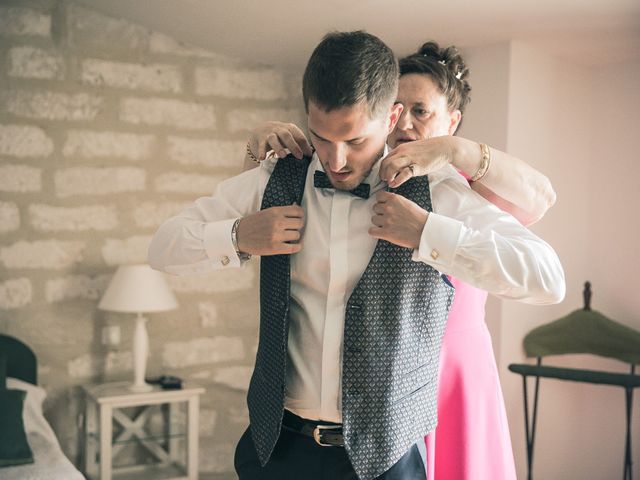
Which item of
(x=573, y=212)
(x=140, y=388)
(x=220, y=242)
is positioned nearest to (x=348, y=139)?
(x=220, y=242)

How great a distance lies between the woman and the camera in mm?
1686

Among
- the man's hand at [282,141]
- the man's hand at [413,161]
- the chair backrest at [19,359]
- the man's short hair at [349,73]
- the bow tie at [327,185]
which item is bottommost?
the chair backrest at [19,359]

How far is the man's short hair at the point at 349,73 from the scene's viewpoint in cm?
141

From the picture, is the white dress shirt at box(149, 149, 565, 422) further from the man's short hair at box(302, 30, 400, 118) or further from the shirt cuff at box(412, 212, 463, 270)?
the man's short hair at box(302, 30, 400, 118)

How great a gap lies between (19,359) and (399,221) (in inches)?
123

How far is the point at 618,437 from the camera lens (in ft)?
14.0

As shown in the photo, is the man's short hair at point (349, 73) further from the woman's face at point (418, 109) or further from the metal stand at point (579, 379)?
the metal stand at point (579, 379)

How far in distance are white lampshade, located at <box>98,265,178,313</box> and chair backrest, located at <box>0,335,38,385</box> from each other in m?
0.43

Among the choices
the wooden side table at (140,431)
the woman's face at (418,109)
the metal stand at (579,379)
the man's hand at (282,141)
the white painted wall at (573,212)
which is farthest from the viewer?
the white painted wall at (573,212)

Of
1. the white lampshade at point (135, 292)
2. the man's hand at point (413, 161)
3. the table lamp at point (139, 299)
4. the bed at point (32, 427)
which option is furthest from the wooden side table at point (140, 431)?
the man's hand at point (413, 161)

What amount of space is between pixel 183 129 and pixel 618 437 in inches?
117

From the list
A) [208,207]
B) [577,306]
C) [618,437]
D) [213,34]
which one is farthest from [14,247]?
[618,437]

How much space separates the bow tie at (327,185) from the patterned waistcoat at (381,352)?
2.8 inches

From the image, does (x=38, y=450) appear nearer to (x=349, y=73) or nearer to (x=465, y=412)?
(x=465, y=412)
